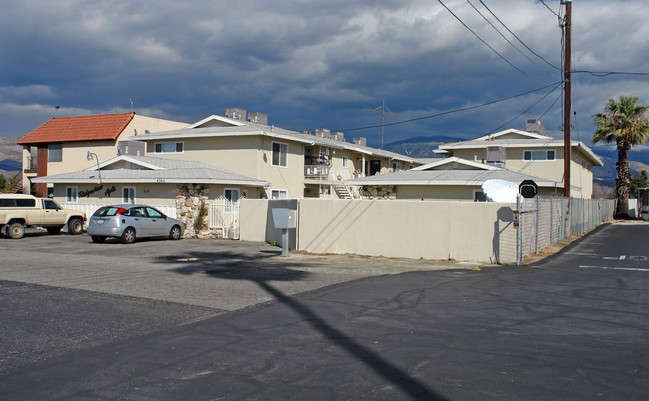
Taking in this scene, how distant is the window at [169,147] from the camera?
35.3 metres

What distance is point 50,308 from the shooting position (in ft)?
30.5

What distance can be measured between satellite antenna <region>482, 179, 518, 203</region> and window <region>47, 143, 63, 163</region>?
117ft

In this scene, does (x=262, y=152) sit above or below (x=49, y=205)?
above

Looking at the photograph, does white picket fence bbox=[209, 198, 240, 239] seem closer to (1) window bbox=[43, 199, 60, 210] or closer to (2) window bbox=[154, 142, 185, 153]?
(1) window bbox=[43, 199, 60, 210]

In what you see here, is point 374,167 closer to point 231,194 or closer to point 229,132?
point 229,132

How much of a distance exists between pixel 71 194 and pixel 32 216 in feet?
20.2

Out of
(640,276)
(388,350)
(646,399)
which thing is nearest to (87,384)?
(388,350)

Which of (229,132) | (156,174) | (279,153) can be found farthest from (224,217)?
(279,153)

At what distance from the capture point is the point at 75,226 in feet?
90.6

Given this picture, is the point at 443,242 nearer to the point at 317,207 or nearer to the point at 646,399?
the point at 317,207

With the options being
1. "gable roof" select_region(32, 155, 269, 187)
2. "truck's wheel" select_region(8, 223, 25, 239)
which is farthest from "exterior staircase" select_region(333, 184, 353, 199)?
"truck's wheel" select_region(8, 223, 25, 239)

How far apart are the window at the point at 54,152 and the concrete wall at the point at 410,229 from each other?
33.1 meters

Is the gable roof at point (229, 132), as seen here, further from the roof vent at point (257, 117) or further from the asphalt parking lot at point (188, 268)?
the asphalt parking lot at point (188, 268)

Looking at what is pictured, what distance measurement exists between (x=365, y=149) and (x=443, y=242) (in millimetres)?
27525
